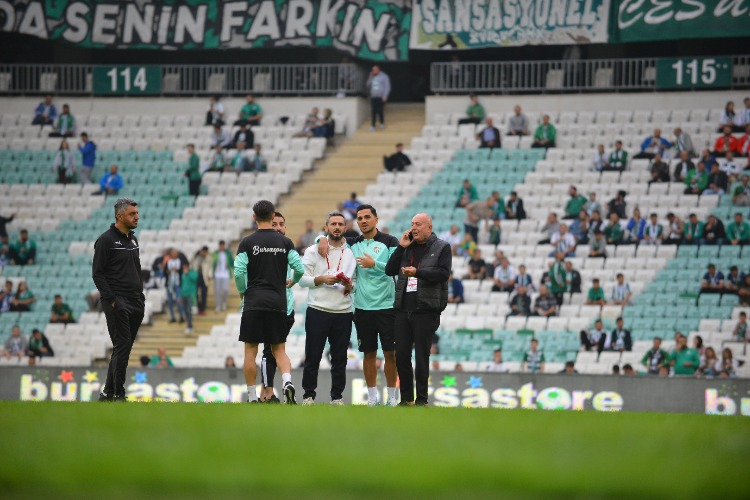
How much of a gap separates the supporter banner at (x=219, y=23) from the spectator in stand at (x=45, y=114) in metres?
1.92

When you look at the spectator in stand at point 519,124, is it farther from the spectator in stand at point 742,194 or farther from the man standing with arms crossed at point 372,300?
the man standing with arms crossed at point 372,300

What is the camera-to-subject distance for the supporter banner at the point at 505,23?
3378 centimetres

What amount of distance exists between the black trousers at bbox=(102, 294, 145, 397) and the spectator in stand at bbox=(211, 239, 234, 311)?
51.0 feet

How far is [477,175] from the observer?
106ft

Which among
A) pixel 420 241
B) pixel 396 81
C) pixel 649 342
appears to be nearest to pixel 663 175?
pixel 649 342

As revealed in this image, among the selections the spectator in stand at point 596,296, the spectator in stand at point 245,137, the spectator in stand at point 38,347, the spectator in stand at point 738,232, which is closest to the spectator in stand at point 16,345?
the spectator in stand at point 38,347

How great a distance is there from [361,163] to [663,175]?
7515 mm

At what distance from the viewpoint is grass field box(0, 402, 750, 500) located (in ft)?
22.4

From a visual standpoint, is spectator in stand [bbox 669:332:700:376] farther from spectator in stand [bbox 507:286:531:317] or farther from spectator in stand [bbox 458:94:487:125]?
spectator in stand [bbox 458:94:487:125]

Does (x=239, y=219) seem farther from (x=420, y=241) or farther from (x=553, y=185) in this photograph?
(x=420, y=241)

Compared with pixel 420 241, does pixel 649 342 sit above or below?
below

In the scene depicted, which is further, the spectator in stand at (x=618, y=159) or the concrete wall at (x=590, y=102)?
the concrete wall at (x=590, y=102)

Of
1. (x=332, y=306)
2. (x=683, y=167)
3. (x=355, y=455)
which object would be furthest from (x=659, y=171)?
(x=355, y=455)

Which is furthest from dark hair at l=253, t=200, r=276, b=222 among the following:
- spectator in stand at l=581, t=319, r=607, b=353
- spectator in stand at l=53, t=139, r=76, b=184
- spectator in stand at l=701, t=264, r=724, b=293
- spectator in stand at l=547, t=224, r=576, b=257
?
spectator in stand at l=53, t=139, r=76, b=184
